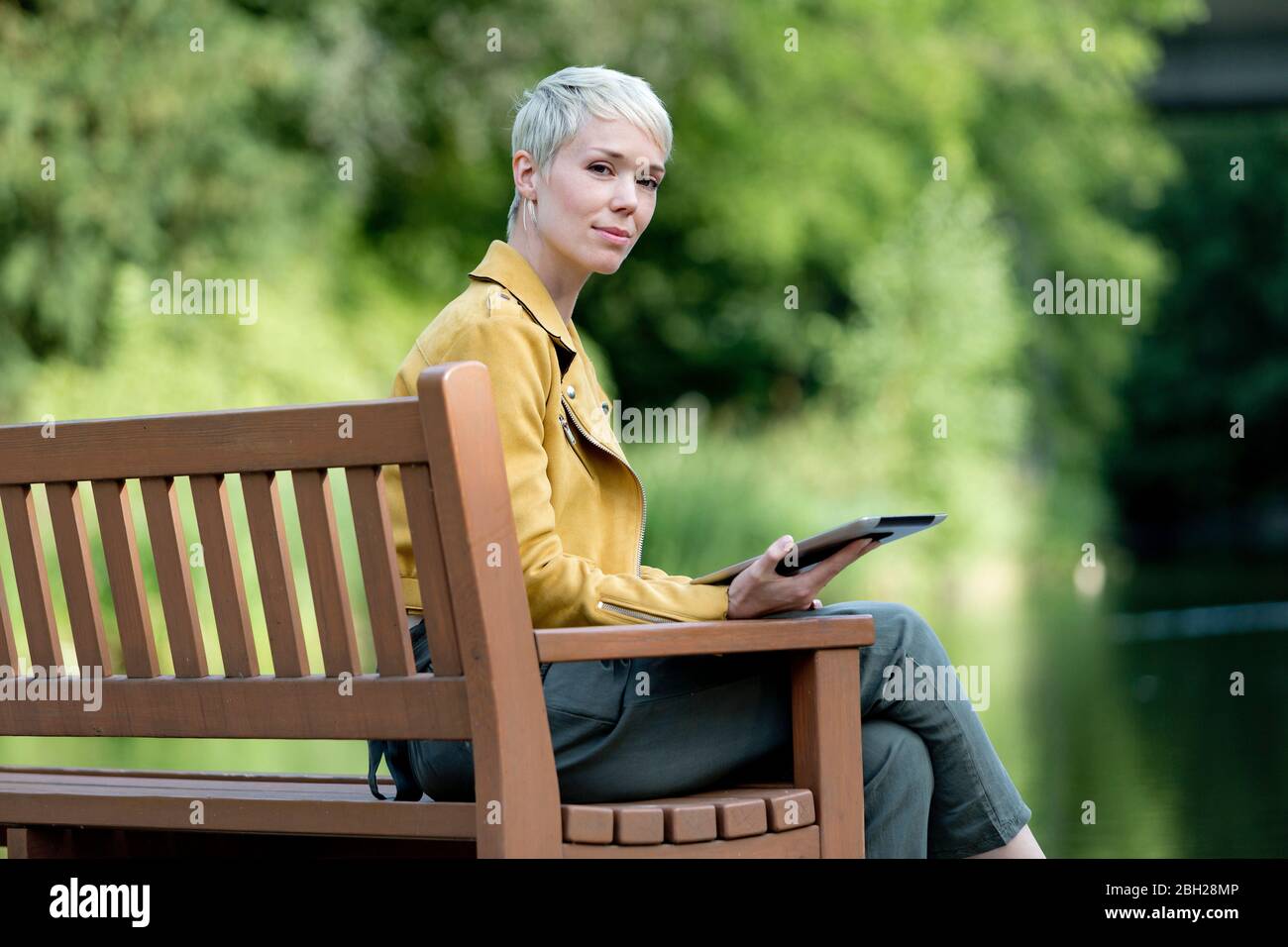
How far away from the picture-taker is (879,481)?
17.7m

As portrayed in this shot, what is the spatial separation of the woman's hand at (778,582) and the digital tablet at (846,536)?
1 cm

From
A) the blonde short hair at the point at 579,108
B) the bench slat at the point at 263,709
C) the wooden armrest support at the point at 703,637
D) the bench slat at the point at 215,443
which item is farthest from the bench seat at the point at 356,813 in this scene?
the blonde short hair at the point at 579,108

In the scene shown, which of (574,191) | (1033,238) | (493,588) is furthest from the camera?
(1033,238)

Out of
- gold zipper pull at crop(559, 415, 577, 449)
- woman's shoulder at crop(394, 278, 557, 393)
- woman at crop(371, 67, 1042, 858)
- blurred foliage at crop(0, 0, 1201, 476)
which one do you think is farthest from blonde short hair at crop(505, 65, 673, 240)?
blurred foliage at crop(0, 0, 1201, 476)

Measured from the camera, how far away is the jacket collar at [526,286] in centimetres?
251

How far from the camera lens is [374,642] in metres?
2.22

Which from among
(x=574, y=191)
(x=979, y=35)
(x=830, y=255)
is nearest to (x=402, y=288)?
(x=830, y=255)

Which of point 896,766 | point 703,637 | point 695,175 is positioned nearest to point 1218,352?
point 695,175

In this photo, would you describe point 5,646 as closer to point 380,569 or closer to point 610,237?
point 380,569

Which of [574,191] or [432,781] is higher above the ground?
[574,191]

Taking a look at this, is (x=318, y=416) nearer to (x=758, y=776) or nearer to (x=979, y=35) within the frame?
(x=758, y=776)

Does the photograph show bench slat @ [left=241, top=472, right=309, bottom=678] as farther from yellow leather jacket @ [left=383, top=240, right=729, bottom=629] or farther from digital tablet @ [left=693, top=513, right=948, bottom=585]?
digital tablet @ [left=693, top=513, right=948, bottom=585]

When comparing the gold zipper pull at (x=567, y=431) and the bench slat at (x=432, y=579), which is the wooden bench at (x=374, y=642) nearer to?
the bench slat at (x=432, y=579)

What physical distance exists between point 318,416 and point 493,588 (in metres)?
0.30
